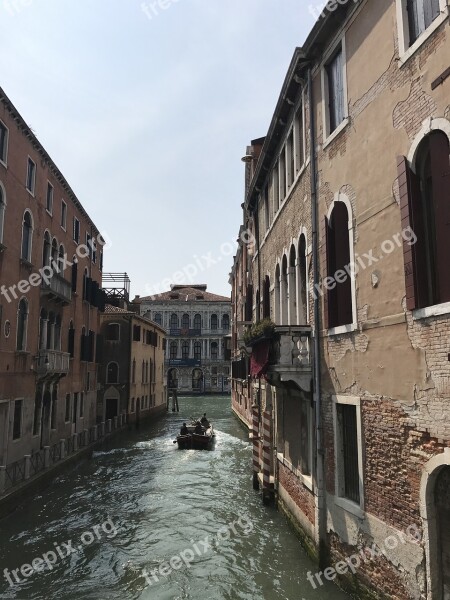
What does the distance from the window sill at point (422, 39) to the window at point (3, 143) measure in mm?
10194

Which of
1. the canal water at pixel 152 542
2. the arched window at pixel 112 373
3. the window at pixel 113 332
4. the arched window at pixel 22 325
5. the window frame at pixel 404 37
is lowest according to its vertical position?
the canal water at pixel 152 542

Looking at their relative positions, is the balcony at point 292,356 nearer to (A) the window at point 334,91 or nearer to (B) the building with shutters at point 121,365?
(A) the window at point 334,91

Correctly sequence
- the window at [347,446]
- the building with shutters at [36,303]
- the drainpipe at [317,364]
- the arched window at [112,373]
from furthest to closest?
1. the arched window at [112,373]
2. the building with shutters at [36,303]
3. the drainpipe at [317,364]
4. the window at [347,446]

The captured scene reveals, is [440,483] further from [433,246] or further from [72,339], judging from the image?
[72,339]

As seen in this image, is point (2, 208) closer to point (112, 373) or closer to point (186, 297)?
point (112, 373)

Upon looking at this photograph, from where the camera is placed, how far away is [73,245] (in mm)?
19047

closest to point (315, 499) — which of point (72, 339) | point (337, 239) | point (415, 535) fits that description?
point (415, 535)

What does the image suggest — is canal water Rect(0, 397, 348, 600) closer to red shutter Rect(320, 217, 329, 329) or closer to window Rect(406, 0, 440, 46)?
red shutter Rect(320, 217, 329, 329)

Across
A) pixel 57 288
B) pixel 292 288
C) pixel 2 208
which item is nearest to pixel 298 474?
pixel 292 288

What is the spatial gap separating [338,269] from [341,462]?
2795 millimetres

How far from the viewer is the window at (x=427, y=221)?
490 centimetres

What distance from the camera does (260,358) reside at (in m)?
9.12

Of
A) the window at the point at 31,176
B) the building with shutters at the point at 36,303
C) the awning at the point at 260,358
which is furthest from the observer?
the window at the point at 31,176

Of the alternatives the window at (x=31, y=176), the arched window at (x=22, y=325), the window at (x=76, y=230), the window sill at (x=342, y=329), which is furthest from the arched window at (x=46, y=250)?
the window sill at (x=342, y=329)
